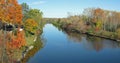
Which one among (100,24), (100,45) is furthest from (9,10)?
(100,24)

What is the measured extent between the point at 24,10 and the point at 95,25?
2443 cm

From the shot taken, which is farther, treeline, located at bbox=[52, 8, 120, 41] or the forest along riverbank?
treeline, located at bbox=[52, 8, 120, 41]

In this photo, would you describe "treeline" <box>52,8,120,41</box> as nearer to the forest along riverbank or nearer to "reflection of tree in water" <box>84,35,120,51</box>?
the forest along riverbank

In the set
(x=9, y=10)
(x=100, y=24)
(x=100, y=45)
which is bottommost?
(x=100, y=45)

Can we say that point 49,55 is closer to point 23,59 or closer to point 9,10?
point 23,59

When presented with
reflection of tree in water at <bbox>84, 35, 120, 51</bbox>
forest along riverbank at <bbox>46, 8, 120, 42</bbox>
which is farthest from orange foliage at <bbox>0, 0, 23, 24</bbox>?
forest along riverbank at <bbox>46, 8, 120, 42</bbox>

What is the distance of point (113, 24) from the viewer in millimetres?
63219

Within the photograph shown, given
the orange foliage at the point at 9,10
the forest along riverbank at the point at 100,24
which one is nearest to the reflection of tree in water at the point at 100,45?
the forest along riverbank at the point at 100,24

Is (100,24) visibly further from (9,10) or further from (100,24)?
(9,10)

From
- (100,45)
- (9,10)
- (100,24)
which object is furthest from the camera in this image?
(100,24)

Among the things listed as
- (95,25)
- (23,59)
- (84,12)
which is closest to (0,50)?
(23,59)

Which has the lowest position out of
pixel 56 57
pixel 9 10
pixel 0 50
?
pixel 56 57

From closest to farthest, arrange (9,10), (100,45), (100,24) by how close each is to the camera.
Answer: (9,10) → (100,45) → (100,24)

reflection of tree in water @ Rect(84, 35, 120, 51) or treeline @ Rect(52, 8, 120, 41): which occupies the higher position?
treeline @ Rect(52, 8, 120, 41)
